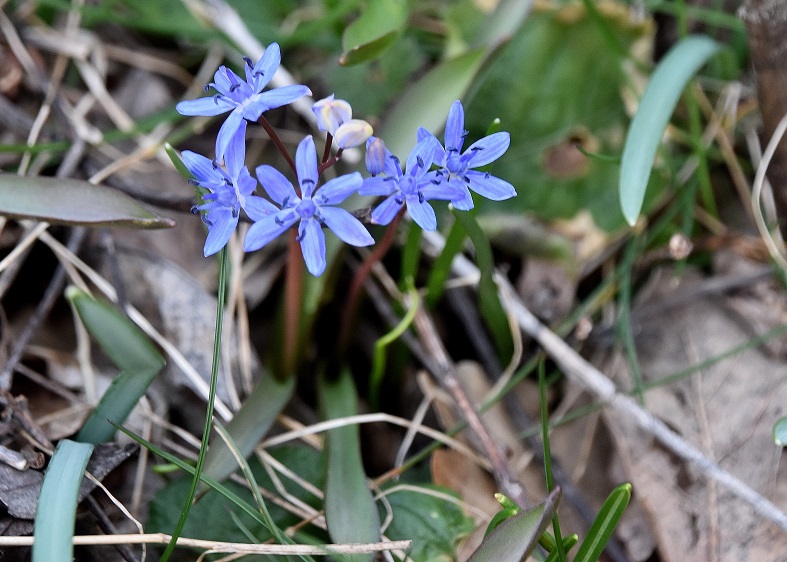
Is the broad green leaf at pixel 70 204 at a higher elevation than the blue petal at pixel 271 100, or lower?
lower

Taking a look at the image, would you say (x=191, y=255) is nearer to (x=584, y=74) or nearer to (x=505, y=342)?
(x=505, y=342)

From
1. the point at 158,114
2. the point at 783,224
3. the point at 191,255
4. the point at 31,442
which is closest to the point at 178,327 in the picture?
the point at 191,255

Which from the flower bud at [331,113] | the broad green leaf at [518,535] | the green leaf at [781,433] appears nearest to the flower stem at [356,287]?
the flower bud at [331,113]

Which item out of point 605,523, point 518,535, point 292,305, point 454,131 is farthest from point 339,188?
point 605,523

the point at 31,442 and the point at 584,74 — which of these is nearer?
the point at 31,442

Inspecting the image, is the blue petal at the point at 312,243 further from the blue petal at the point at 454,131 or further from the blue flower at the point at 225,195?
the blue petal at the point at 454,131

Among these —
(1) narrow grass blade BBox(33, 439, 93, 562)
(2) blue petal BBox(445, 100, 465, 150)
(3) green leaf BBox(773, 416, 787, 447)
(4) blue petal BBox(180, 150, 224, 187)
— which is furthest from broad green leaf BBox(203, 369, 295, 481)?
(3) green leaf BBox(773, 416, 787, 447)

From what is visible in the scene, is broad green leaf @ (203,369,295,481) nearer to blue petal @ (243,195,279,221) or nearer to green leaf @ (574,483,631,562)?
blue petal @ (243,195,279,221)
